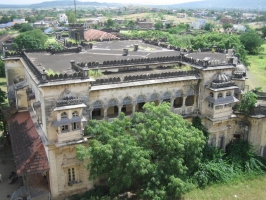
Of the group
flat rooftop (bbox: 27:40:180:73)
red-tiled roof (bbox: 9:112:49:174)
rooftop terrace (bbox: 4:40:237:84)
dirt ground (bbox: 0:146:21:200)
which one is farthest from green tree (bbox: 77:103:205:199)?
dirt ground (bbox: 0:146:21:200)

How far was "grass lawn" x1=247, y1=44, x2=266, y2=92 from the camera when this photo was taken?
207ft

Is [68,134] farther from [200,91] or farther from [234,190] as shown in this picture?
[234,190]

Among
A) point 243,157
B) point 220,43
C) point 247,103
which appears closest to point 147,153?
point 243,157

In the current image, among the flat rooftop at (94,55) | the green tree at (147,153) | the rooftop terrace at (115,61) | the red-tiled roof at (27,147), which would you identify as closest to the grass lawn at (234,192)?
the green tree at (147,153)

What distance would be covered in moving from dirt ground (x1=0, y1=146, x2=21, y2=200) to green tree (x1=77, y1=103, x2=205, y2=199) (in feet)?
29.1

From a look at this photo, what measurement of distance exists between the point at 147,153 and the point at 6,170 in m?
15.4

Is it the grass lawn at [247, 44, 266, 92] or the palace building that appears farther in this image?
the grass lawn at [247, 44, 266, 92]

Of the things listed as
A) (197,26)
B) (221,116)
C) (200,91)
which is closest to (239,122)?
(221,116)

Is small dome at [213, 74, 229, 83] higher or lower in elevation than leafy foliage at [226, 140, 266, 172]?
higher

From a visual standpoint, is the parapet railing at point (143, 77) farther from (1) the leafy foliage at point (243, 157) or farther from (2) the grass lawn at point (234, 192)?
(2) the grass lawn at point (234, 192)

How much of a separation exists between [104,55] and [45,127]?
13150 millimetres

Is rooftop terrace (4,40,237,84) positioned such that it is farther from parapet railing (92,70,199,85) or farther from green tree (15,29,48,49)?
green tree (15,29,48,49)

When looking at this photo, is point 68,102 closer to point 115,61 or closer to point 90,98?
point 90,98

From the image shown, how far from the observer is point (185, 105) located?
28156mm
